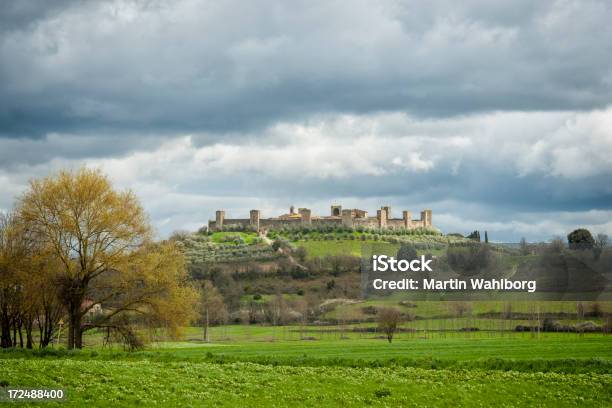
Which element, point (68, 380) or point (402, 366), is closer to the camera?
point (68, 380)

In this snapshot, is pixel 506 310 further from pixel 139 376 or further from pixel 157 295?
pixel 139 376

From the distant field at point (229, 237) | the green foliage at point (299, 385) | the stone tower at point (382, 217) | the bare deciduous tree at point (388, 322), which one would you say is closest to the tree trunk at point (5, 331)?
the green foliage at point (299, 385)

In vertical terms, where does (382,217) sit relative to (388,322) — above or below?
above

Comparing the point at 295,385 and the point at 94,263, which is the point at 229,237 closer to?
the point at 94,263

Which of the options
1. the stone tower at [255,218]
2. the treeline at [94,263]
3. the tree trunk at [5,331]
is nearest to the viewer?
the treeline at [94,263]

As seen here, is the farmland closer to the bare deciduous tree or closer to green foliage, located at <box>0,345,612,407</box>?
green foliage, located at <box>0,345,612,407</box>

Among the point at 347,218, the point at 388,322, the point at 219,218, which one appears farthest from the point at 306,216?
the point at 388,322

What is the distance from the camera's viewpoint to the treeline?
4359 centimetres

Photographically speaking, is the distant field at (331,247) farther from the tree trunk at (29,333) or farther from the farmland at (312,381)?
the farmland at (312,381)

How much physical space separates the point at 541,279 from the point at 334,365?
43.0 meters

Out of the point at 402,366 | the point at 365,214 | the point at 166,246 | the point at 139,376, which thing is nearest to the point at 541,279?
the point at 166,246

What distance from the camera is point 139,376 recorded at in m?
25.9

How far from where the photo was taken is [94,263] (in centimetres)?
4397

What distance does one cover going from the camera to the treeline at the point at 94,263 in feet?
143
